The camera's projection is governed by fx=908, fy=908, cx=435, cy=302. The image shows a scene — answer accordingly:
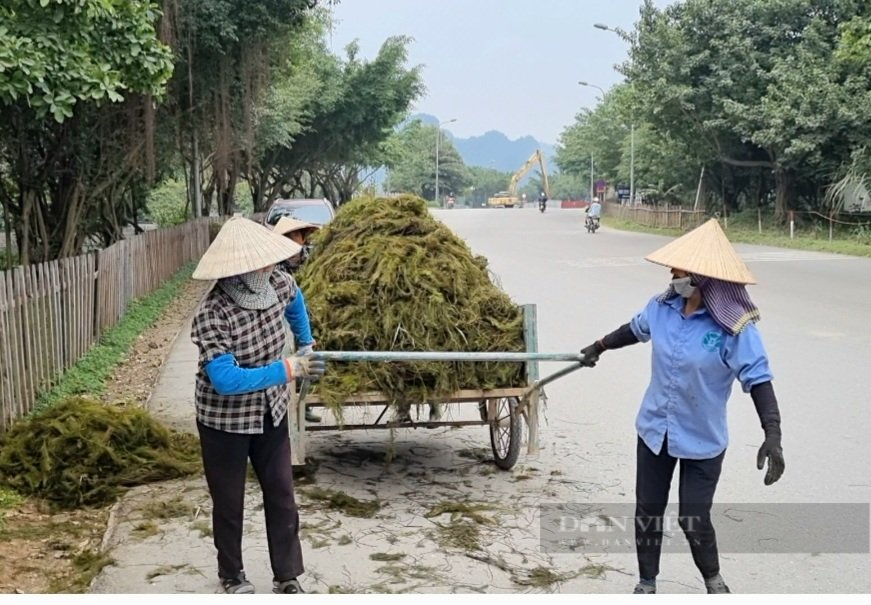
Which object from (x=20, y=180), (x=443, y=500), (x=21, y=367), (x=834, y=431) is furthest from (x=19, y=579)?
(x=20, y=180)

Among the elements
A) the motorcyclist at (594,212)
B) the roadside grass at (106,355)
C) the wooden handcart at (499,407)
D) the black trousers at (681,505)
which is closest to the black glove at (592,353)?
the wooden handcart at (499,407)

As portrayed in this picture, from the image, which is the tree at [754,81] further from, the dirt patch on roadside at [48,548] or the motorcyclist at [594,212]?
the dirt patch on roadside at [48,548]

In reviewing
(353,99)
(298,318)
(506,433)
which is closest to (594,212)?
(353,99)

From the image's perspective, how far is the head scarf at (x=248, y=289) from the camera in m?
3.66

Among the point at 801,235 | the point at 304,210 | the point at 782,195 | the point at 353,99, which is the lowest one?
the point at 801,235

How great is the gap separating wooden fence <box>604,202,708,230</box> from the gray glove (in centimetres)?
3424

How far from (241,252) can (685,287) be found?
5.83 feet

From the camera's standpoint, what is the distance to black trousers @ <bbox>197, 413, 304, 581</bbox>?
3775 millimetres

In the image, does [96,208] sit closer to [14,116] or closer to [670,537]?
[14,116]

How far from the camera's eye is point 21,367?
265 inches

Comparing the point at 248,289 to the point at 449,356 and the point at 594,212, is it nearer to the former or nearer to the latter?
the point at 449,356

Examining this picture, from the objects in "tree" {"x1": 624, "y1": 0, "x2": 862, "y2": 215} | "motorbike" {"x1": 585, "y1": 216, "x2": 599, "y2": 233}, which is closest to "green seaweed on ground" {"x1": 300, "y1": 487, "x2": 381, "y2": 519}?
"tree" {"x1": 624, "y1": 0, "x2": 862, "y2": 215}

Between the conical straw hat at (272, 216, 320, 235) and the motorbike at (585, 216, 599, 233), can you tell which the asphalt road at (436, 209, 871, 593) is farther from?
the motorbike at (585, 216, 599, 233)

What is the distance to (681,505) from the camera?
12.0ft
